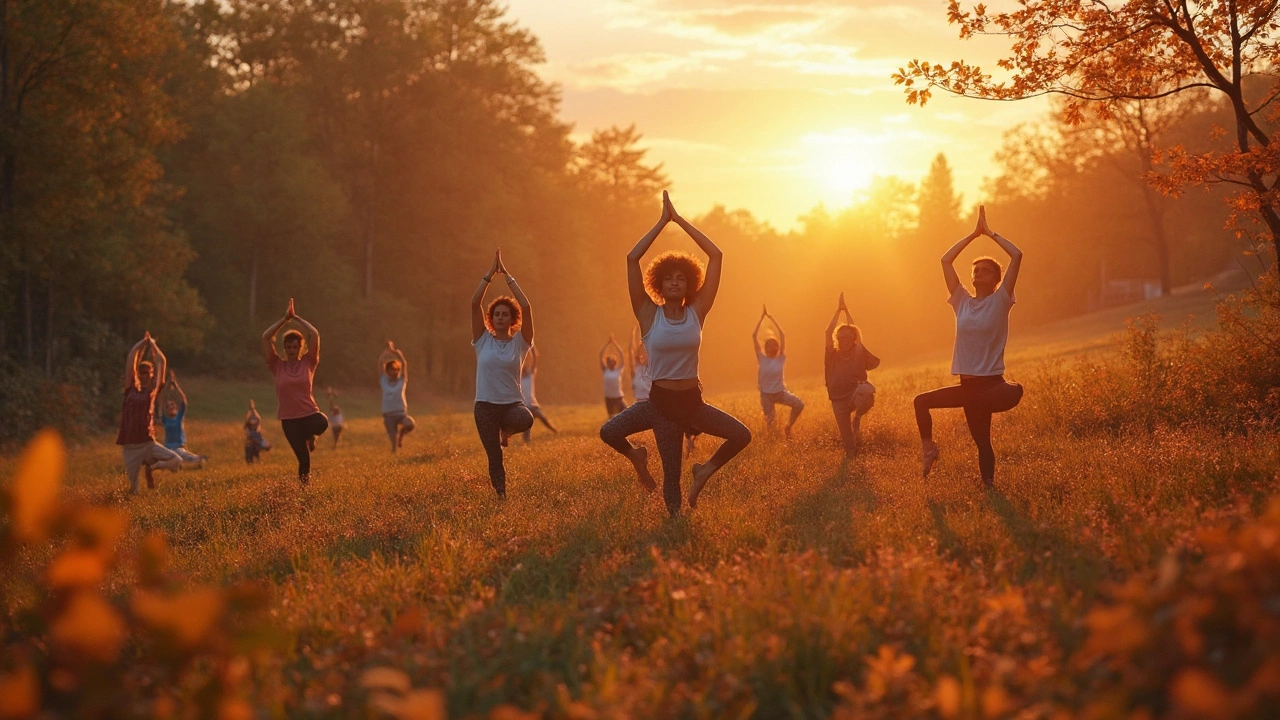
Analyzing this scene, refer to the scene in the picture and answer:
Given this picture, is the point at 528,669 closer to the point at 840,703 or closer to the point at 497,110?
the point at 840,703

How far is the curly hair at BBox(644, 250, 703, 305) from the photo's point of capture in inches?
356

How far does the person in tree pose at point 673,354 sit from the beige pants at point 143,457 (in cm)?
912

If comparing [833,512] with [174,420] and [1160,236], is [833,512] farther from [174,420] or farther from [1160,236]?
[1160,236]

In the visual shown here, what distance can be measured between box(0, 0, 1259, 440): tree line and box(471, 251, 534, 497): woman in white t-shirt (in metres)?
21.1

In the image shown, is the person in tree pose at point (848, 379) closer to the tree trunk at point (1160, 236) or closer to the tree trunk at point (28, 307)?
A: the tree trunk at point (28, 307)

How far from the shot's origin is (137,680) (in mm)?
5258

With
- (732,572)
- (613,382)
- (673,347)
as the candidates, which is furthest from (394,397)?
(732,572)

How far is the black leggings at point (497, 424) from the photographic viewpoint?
11156mm

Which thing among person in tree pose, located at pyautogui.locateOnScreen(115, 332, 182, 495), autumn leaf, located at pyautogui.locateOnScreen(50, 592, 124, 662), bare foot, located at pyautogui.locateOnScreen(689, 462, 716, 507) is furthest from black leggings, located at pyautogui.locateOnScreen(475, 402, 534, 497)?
autumn leaf, located at pyautogui.locateOnScreen(50, 592, 124, 662)

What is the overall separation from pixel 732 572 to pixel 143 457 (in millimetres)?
11661

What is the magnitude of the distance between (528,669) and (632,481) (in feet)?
22.7

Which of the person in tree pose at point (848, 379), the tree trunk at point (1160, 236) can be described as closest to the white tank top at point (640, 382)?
the person in tree pose at point (848, 379)

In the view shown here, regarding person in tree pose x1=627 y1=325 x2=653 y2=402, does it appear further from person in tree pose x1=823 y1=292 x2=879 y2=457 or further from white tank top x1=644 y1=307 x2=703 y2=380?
white tank top x1=644 y1=307 x2=703 y2=380

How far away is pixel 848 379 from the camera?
14.1 metres
